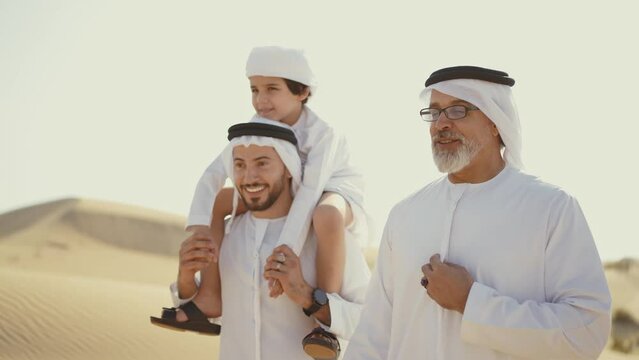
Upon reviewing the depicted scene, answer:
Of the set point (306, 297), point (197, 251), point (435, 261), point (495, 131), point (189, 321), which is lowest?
point (189, 321)

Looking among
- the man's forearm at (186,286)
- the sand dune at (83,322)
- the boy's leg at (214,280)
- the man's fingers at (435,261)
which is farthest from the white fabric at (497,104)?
the sand dune at (83,322)

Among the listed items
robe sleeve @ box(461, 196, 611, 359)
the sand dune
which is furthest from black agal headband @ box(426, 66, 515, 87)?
the sand dune

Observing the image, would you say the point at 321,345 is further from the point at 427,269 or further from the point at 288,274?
the point at 427,269

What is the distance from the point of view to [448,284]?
13.9 ft

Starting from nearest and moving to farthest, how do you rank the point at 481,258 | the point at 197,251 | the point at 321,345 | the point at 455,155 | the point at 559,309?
1. the point at 559,309
2. the point at 481,258
3. the point at 455,155
4. the point at 321,345
5. the point at 197,251

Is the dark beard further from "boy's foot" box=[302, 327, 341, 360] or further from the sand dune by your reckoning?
the sand dune

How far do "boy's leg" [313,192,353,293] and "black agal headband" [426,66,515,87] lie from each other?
3.95 feet

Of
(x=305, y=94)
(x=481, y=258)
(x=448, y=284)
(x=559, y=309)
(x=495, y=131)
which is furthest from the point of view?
(x=305, y=94)

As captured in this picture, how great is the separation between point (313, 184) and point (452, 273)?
1587mm

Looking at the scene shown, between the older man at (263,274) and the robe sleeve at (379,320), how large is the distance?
638mm

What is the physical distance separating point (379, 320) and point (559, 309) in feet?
3.28

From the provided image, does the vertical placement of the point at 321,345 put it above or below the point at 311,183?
below

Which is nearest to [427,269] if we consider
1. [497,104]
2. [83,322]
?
[497,104]

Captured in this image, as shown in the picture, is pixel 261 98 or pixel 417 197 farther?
pixel 261 98
